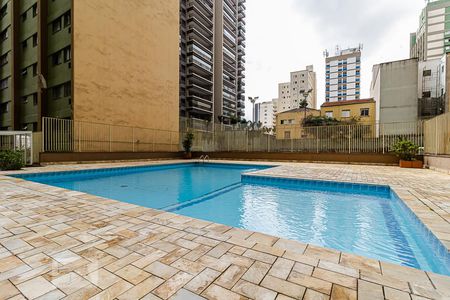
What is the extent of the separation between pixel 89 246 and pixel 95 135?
462 inches

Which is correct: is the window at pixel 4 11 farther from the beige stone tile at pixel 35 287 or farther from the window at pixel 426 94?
the window at pixel 426 94

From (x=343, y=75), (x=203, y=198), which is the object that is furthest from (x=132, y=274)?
(x=343, y=75)

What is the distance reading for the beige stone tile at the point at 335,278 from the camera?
4.95 ft

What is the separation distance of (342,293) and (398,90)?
27.9m

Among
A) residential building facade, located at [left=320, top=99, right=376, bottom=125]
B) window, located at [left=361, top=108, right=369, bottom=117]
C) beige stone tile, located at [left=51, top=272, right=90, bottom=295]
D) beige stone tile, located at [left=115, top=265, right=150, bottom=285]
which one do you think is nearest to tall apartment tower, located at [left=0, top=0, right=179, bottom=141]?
beige stone tile, located at [left=51, top=272, right=90, bottom=295]

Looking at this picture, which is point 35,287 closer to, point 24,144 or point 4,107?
point 24,144

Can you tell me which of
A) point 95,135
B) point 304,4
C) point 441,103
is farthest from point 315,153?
point 441,103

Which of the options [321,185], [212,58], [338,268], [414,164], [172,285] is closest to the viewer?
[172,285]

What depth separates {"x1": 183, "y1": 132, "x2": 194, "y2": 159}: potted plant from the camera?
15.9m

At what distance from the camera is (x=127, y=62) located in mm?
14445

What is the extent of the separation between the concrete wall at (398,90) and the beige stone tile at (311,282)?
26.2 m

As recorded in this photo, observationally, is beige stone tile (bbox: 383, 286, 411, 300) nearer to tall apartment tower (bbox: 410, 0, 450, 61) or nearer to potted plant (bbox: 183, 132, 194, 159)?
potted plant (bbox: 183, 132, 194, 159)

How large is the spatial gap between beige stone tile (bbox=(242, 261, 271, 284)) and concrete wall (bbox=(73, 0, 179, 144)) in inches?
518

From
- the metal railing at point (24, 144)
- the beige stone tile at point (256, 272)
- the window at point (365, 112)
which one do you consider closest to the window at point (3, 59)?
the metal railing at point (24, 144)
